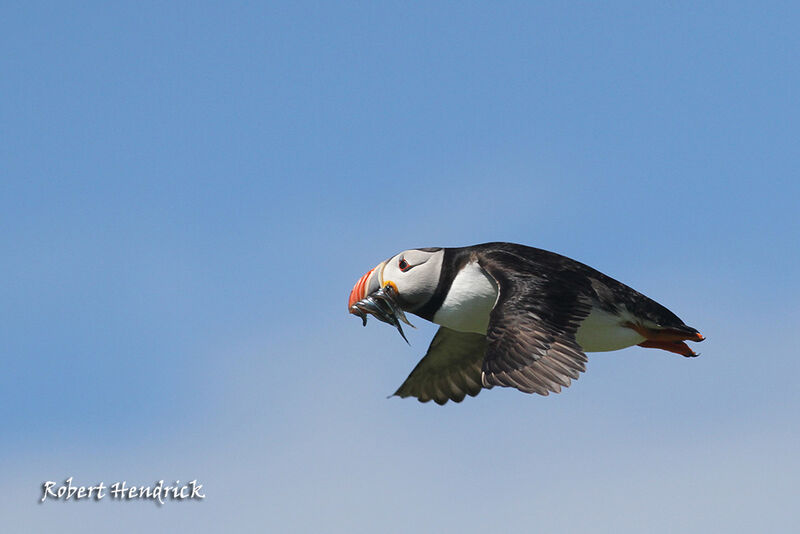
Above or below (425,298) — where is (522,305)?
below

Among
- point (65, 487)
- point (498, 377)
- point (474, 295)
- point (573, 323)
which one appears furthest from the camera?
point (65, 487)

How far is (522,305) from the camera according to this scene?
12062 millimetres

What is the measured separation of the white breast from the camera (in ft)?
43.3

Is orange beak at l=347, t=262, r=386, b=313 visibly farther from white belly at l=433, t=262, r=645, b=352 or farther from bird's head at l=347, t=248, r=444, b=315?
white belly at l=433, t=262, r=645, b=352

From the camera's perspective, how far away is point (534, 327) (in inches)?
464

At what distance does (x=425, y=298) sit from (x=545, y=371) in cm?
252

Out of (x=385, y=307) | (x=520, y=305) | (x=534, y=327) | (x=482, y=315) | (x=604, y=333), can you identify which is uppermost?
(x=385, y=307)

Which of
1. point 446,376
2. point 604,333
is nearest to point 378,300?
point 446,376

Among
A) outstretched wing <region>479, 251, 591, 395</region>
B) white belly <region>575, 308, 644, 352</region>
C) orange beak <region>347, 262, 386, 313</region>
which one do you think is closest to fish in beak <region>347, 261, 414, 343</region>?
orange beak <region>347, 262, 386, 313</region>

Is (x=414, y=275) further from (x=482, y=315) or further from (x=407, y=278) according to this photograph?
(x=482, y=315)

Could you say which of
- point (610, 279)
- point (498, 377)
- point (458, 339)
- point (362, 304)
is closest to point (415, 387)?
point (458, 339)

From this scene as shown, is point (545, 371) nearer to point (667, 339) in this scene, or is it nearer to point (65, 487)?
point (667, 339)

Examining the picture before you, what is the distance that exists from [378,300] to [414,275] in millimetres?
534

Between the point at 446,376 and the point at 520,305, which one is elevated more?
the point at 446,376
